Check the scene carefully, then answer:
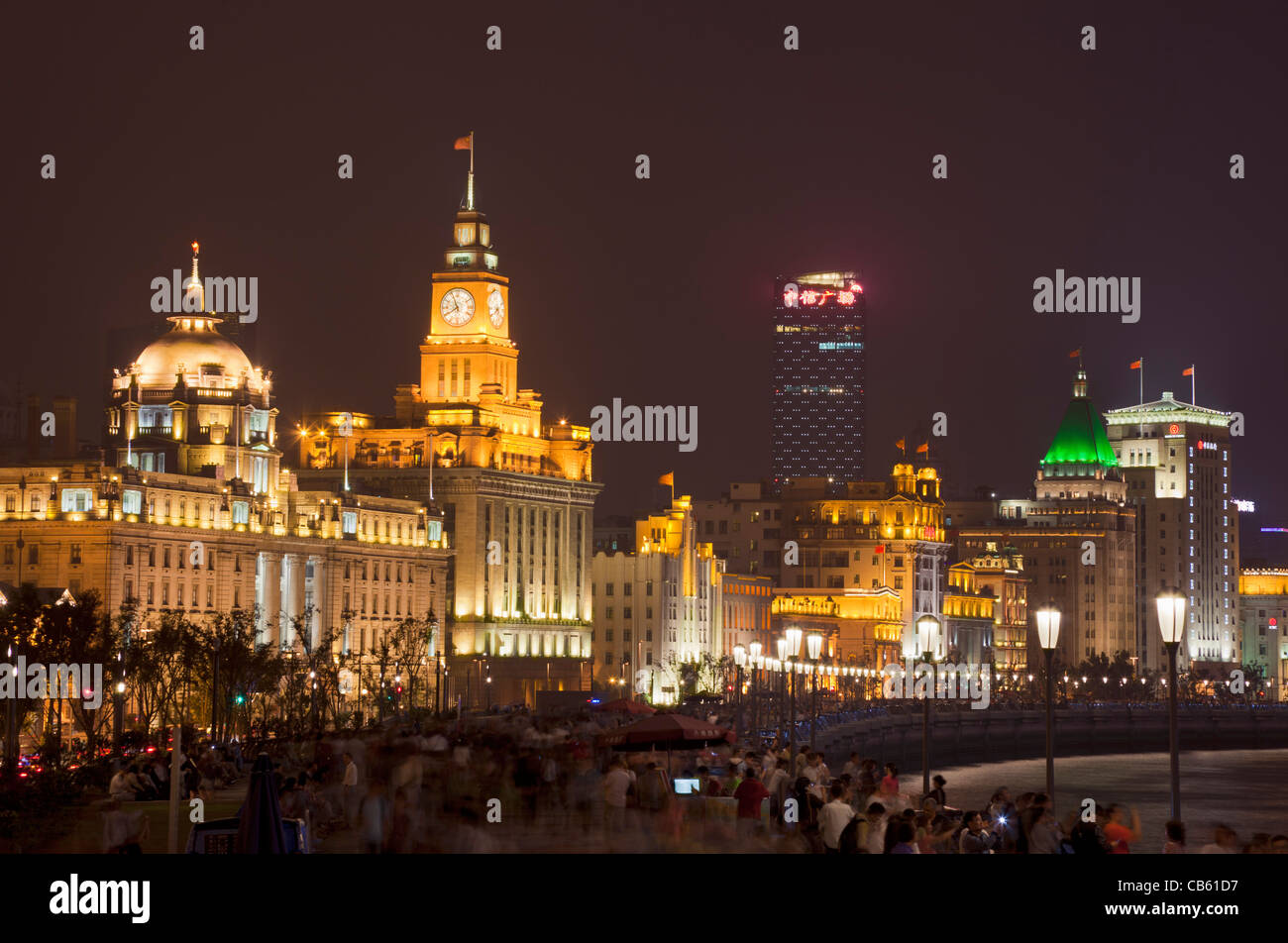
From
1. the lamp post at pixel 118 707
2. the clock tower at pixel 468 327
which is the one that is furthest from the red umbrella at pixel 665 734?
the clock tower at pixel 468 327

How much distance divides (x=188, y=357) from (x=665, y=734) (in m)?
94.4

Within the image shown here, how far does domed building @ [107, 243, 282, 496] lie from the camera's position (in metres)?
146

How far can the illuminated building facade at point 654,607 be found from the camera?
18800 cm

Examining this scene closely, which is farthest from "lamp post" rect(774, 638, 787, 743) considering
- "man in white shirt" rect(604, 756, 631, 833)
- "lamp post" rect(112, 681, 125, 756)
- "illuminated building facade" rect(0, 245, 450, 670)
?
"man in white shirt" rect(604, 756, 631, 833)

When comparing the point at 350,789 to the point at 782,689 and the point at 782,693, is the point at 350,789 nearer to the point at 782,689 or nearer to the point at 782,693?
the point at 782,689

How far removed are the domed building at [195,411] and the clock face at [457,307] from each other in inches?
1320

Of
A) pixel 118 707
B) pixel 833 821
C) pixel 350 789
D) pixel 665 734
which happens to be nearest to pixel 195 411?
pixel 118 707

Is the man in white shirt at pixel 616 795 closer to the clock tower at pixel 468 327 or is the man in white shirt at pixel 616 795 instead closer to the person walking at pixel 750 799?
the person walking at pixel 750 799

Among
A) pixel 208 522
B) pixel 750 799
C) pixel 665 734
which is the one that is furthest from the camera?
pixel 208 522

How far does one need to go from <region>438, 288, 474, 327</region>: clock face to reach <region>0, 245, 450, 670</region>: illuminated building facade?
23665 millimetres

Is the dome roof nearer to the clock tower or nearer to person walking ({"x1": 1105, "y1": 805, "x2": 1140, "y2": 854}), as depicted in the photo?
the clock tower

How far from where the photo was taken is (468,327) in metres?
186
